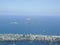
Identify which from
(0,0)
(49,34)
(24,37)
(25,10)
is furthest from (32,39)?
(0,0)

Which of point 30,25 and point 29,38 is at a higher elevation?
point 30,25

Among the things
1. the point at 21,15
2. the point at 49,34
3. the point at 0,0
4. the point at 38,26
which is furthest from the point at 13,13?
the point at 49,34

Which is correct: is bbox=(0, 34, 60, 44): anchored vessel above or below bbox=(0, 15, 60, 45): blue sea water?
below

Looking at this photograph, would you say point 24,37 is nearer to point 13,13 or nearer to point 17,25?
point 17,25

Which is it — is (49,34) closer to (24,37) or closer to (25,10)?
(24,37)

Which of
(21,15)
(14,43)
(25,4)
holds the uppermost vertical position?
(25,4)

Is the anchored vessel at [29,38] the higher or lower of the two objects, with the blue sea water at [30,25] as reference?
lower

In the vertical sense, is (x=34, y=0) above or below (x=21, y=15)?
above
